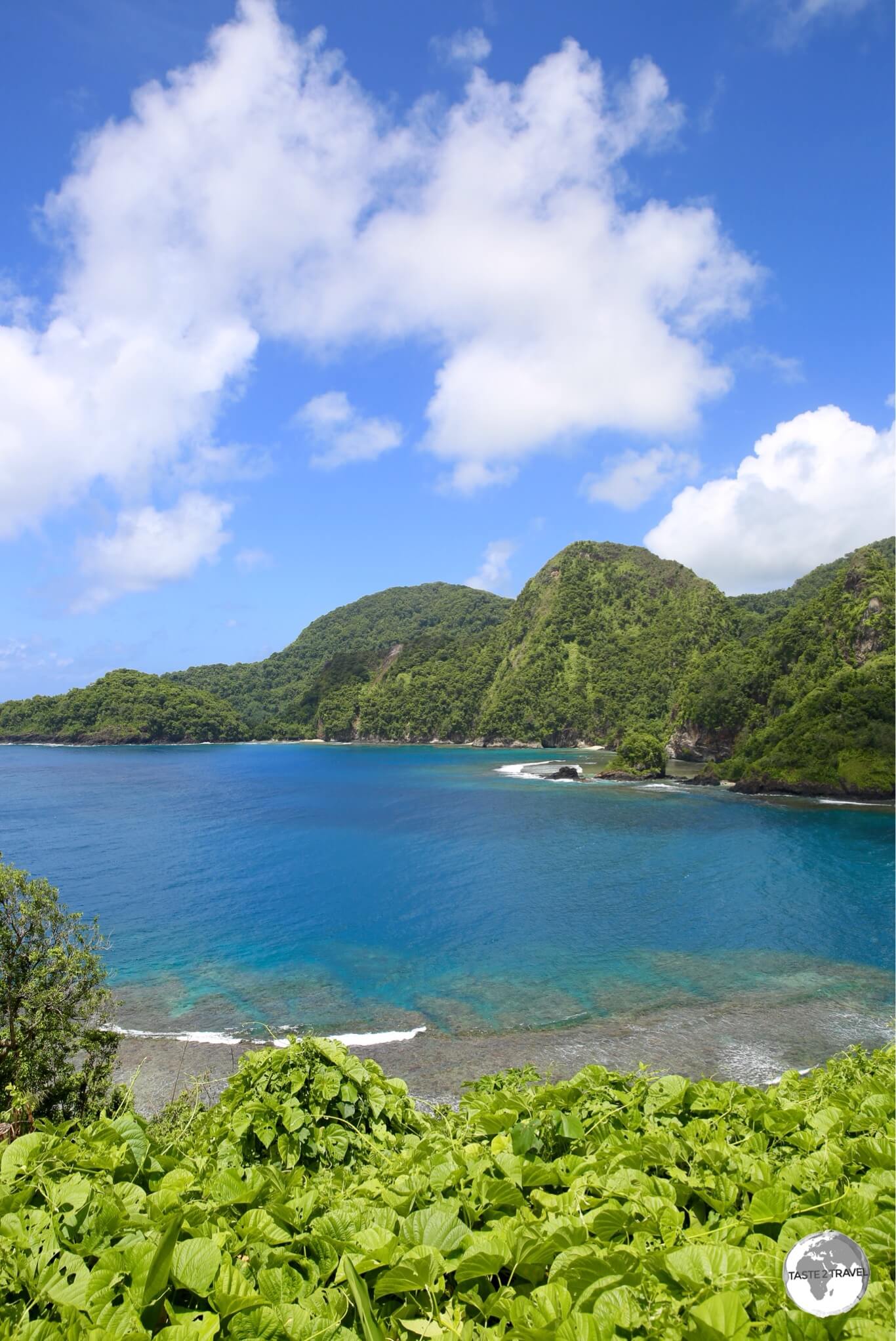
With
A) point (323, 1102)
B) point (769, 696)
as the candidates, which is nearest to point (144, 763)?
point (769, 696)

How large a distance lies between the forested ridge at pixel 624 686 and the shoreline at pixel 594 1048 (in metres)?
47.2

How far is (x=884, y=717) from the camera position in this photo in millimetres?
61312

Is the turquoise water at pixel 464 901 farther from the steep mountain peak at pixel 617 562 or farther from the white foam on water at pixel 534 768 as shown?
the steep mountain peak at pixel 617 562

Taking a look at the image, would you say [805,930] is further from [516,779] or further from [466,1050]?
[516,779]

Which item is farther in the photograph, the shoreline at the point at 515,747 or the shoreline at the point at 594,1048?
the shoreline at the point at 515,747

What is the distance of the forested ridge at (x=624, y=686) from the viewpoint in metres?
67.6

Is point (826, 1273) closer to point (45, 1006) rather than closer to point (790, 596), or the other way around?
point (45, 1006)

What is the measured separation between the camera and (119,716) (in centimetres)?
14550

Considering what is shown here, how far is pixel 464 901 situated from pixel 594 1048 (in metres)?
15.8

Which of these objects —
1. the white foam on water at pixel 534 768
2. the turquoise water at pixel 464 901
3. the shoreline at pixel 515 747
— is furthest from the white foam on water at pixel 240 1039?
the white foam on water at pixel 534 768

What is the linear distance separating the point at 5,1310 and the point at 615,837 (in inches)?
1903

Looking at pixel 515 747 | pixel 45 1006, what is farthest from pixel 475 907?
pixel 515 747

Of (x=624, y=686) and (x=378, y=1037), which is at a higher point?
(x=624, y=686)

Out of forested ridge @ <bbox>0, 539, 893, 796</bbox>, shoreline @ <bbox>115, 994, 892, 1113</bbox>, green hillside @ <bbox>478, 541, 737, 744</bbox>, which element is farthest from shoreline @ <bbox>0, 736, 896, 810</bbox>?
shoreline @ <bbox>115, 994, 892, 1113</bbox>
